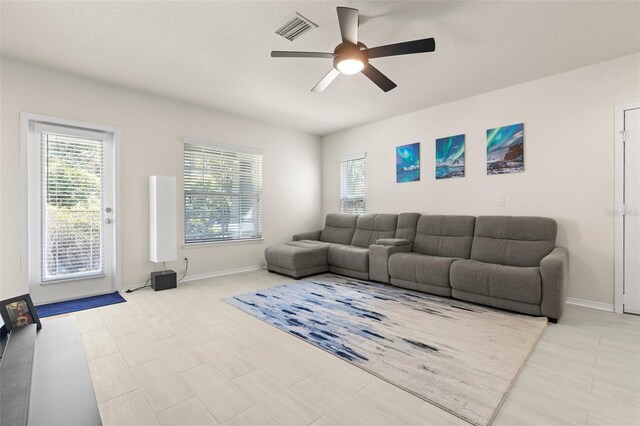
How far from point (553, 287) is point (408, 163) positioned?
269 centimetres

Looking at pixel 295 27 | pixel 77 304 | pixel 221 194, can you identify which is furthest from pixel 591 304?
pixel 77 304

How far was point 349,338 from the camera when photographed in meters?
2.48

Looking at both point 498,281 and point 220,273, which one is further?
point 220,273

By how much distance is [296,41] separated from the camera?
2756mm

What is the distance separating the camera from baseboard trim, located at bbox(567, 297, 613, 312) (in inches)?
124

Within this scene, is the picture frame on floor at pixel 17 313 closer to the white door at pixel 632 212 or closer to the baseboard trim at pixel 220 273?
the baseboard trim at pixel 220 273

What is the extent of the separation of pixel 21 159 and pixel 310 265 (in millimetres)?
3652

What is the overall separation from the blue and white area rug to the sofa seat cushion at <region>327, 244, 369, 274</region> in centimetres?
54

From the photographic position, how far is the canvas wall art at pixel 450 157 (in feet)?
14.0

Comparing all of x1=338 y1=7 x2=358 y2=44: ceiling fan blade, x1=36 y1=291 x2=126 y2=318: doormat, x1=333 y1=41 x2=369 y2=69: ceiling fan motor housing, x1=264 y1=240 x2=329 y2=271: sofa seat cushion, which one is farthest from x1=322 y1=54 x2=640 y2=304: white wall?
x1=36 y1=291 x2=126 y2=318: doormat

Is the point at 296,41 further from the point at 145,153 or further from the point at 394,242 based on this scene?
the point at 394,242

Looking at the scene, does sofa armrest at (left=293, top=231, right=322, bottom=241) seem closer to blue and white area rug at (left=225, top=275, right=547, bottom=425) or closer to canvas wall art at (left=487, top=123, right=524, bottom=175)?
blue and white area rug at (left=225, top=275, right=547, bottom=425)

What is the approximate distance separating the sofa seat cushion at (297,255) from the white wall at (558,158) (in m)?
1.76

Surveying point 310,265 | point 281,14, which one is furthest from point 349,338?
point 281,14
